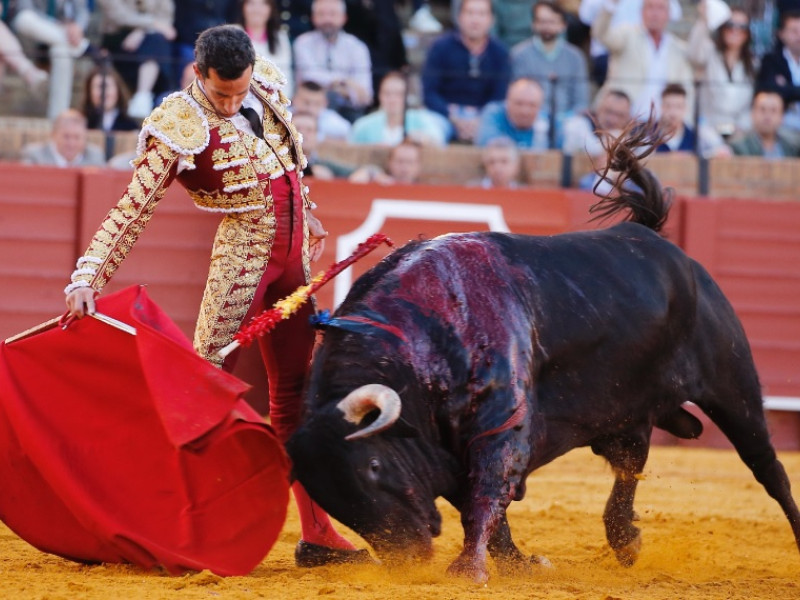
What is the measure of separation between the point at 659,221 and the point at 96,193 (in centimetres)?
365

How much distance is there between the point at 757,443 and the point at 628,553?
0.60m

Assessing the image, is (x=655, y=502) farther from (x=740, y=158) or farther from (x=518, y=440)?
(x=740, y=158)

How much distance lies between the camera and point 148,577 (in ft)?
11.6

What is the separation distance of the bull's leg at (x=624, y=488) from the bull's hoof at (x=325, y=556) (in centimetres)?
92

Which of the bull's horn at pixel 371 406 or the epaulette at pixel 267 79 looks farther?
the epaulette at pixel 267 79

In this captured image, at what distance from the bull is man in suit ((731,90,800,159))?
13.4ft

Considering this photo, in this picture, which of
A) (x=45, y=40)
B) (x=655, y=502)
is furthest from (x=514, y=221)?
(x=45, y=40)

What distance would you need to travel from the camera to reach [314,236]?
4297mm

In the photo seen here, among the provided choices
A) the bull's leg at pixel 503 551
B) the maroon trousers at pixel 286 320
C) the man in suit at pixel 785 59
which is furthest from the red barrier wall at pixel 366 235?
the bull's leg at pixel 503 551

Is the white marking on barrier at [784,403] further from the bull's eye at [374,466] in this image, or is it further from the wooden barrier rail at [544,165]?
the bull's eye at [374,466]

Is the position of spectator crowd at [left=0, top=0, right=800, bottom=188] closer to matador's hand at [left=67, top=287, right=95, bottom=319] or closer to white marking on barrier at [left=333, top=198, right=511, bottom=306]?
white marking on barrier at [left=333, top=198, right=511, bottom=306]

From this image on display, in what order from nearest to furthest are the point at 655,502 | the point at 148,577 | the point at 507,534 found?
the point at 148,577, the point at 507,534, the point at 655,502

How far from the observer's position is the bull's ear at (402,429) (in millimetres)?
3584

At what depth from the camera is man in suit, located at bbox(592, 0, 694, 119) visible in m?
8.63
